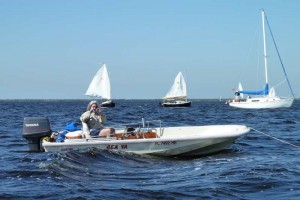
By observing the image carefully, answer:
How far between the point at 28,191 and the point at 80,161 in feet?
13.3

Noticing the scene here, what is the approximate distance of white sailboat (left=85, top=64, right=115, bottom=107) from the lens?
82.3 m

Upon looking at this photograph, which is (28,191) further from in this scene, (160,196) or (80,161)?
(80,161)

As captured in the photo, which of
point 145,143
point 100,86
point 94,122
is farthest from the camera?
point 100,86

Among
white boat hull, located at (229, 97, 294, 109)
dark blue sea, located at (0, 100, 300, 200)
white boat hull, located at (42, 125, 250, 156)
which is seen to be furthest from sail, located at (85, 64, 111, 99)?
white boat hull, located at (42, 125, 250, 156)

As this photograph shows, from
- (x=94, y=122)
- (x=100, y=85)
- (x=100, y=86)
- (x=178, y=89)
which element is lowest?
(x=94, y=122)

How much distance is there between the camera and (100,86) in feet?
273

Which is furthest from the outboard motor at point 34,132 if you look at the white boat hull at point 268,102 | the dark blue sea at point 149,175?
the white boat hull at point 268,102

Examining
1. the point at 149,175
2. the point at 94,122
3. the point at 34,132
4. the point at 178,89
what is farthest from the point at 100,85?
the point at 149,175

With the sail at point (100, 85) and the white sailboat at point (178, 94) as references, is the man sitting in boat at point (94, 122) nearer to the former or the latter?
the sail at point (100, 85)

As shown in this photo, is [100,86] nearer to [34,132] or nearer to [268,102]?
[268,102]

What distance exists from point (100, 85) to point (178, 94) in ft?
61.1

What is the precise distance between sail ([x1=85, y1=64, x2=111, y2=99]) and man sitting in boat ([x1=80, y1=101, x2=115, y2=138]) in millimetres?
66630

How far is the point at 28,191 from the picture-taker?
9.70 metres

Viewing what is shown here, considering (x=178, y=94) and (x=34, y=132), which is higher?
(x=178, y=94)
